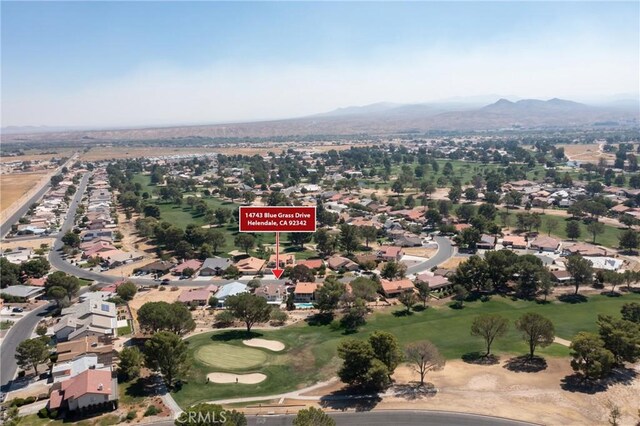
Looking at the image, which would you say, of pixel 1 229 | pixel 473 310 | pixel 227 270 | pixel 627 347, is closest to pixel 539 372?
pixel 627 347

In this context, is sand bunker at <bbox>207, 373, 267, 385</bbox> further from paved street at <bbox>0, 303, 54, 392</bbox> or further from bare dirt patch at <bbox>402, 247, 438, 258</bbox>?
bare dirt patch at <bbox>402, 247, 438, 258</bbox>

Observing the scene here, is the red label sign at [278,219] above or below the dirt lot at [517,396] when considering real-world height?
above

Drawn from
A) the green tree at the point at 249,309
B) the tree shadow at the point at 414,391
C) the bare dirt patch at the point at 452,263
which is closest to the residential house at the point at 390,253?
the bare dirt patch at the point at 452,263

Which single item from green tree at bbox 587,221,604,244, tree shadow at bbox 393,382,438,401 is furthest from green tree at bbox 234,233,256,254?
green tree at bbox 587,221,604,244

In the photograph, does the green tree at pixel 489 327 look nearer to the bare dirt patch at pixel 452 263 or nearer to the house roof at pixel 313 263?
the bare dirt patch at pixel 452 263

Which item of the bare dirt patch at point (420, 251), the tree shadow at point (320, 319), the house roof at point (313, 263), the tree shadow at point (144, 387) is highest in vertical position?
the house roof at point (313, 263)

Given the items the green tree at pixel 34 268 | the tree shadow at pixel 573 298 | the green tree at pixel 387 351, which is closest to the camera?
the green tree at pixel 387 351

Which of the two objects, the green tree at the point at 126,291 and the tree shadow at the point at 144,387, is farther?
the green tree at the point at 126,291

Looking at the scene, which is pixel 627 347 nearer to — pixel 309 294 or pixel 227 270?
pixel 309 294
